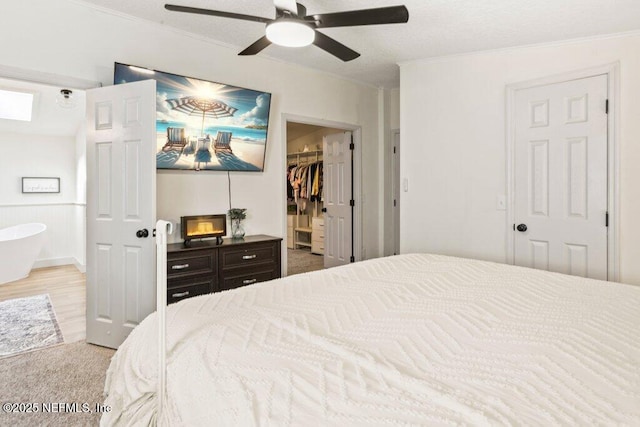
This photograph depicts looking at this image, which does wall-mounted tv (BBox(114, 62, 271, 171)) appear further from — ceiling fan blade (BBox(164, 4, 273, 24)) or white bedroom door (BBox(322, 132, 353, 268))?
white bedroom door (BBox(322, 132, 353, 268))

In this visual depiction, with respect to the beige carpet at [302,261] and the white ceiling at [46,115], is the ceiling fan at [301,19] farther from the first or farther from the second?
the beige carpet at [302,261]

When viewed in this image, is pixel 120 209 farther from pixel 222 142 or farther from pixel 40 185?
→ pixel 40 185

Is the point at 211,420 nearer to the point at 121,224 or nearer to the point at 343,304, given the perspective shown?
the point at 343,304

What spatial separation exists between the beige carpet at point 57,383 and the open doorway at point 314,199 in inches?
117

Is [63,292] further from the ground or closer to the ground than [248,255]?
closer to the ground

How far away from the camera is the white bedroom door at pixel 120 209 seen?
2.70 meters

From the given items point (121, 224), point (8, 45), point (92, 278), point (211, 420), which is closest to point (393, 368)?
point (211, 420)

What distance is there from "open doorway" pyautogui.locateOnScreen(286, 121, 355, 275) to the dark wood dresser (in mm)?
1729

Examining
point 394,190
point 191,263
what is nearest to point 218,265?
point 191,263

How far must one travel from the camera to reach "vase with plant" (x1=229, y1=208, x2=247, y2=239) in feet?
11.5

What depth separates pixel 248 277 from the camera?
3.27 meters

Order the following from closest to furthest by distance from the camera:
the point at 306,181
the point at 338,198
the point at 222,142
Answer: the point at 222,142 < the point at 338,198 < the point at 306,181

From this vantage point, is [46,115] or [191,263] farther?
[46,115]

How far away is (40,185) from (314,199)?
4.57 metres
